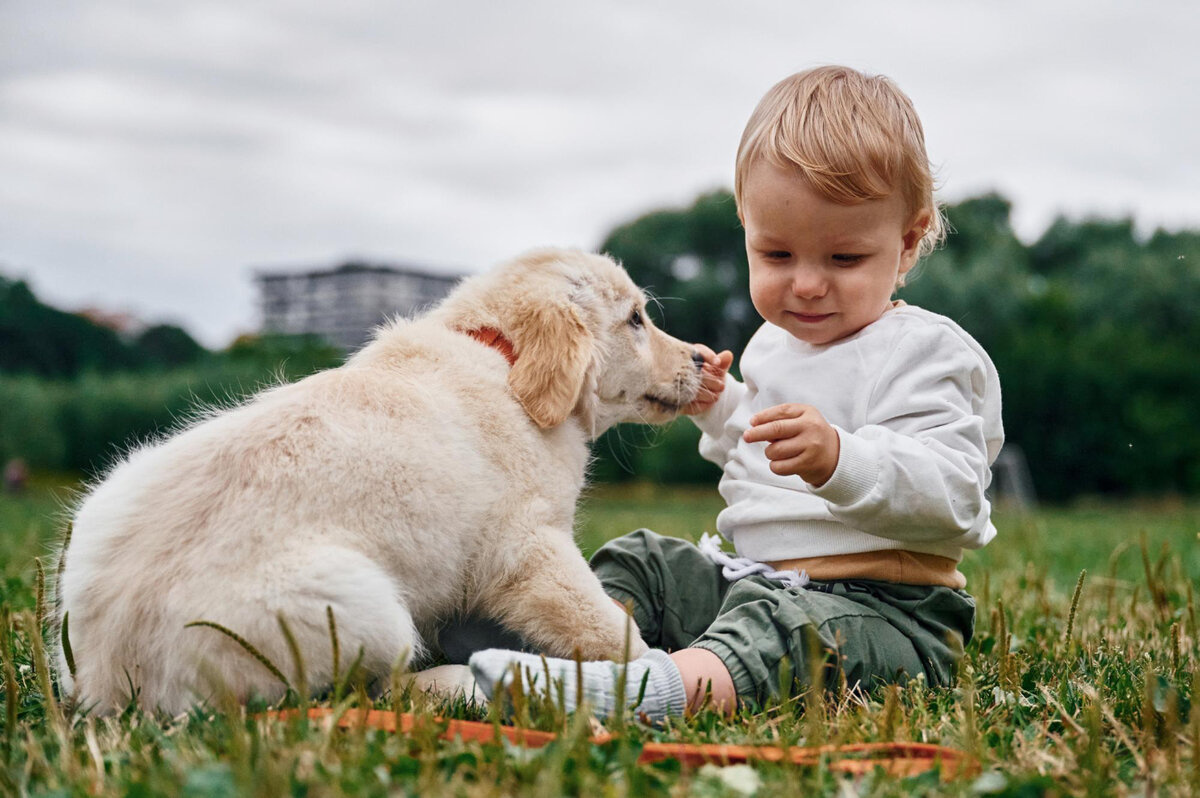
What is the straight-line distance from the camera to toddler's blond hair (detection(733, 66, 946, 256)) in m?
2.65

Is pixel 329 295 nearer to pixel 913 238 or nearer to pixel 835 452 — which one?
pixel 913 238

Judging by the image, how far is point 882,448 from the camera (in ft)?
8.04

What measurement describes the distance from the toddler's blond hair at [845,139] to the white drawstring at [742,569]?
100cm

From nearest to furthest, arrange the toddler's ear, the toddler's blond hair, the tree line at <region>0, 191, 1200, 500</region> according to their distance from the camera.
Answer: the toddler's blond hair
the toddler's ear
the tree line at <region>0, 191, 1200, 500</region>

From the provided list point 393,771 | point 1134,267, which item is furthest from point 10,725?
point 1134,267

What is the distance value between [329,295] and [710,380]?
34.1m

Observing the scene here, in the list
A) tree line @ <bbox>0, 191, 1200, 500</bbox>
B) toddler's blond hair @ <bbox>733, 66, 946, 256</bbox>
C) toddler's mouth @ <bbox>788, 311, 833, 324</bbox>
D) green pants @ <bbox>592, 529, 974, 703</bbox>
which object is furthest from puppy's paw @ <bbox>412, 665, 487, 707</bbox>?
tree line @ <bbox>0, 191, 1200, 500</bbox>

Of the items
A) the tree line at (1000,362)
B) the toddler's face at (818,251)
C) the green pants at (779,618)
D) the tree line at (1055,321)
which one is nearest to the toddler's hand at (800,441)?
the green pants at (779,618)

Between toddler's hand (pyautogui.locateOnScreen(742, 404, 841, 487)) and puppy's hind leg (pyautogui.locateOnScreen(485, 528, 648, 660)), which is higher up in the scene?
toddler's hand (pyautogui.locateOnScreen(742, 404, 841, 487))

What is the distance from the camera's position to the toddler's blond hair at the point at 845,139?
→ 8.70 feet

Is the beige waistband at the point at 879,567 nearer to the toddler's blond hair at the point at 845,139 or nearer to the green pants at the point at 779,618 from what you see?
the green pants at the point at 779,618

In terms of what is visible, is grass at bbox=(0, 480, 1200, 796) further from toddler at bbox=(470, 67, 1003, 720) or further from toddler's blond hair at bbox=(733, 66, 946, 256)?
toddler's blond hair at bbox=(733, 66, 946, 256)

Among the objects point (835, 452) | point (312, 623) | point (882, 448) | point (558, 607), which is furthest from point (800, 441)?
point (312, 623)

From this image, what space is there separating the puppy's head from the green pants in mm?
437
